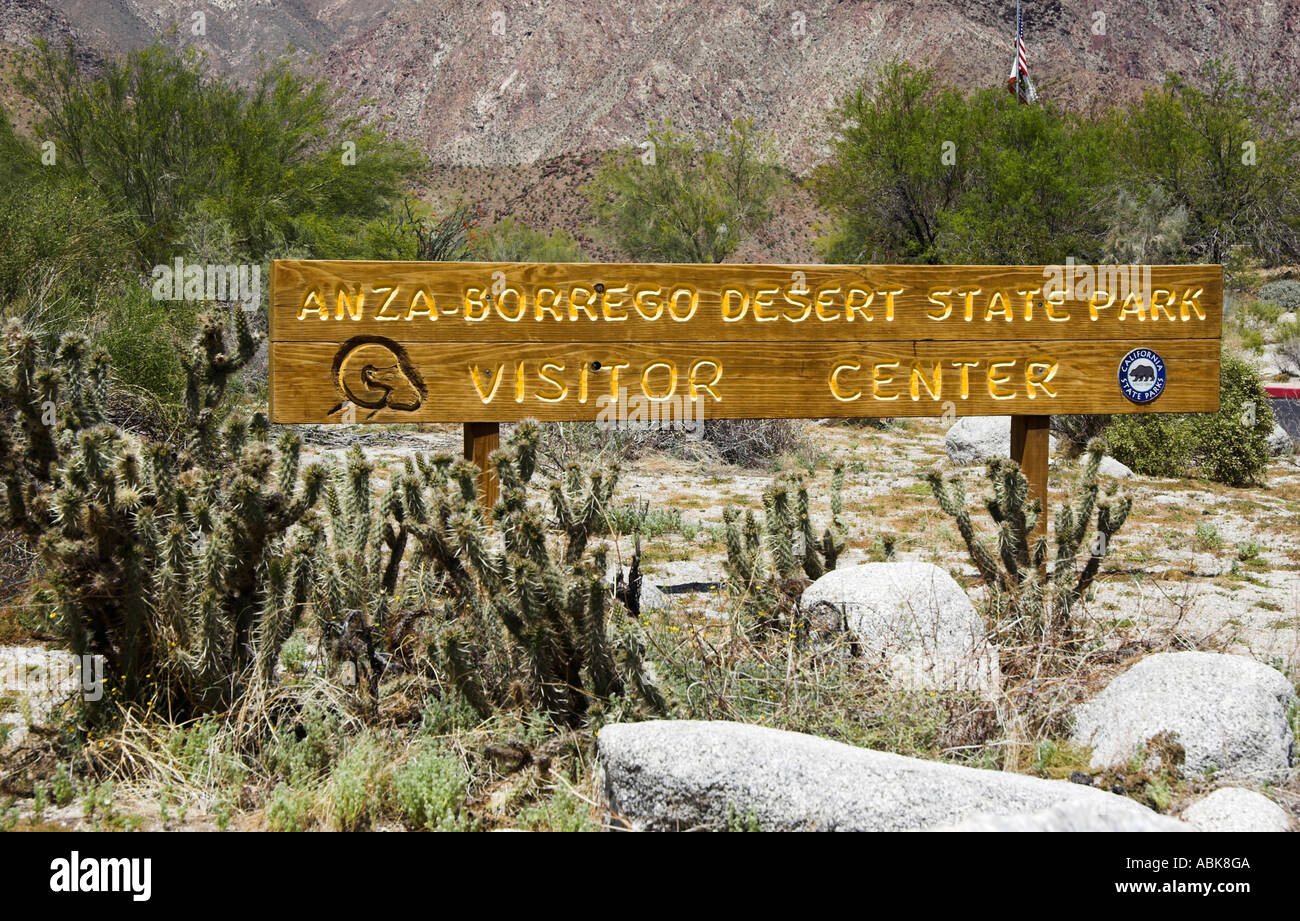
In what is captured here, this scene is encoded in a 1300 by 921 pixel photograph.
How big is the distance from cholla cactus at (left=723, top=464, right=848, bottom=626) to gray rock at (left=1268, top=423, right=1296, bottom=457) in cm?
763

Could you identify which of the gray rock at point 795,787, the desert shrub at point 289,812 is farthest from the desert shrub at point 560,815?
the desert shrub at point 289,812

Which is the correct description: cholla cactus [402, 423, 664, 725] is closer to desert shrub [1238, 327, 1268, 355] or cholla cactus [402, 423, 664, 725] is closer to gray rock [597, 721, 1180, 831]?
gray rock [597, 721, 1180, 831]

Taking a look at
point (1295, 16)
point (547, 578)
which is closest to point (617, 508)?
point (547, 578)

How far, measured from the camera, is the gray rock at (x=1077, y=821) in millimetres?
2238

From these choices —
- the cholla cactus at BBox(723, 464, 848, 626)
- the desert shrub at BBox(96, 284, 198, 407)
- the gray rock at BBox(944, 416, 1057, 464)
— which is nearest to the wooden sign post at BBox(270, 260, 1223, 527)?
the cholla cactus at BBox(723, 464, 848, 626)

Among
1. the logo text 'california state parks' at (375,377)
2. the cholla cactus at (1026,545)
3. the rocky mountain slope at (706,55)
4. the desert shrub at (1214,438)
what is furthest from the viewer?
the rocky mountain slope at (706,55)

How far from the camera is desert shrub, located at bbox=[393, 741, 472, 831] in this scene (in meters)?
2.84

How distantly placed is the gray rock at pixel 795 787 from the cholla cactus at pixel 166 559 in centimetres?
121

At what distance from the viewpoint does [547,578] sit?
10.5 feet

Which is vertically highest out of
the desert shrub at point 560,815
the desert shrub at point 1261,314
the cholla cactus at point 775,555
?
the desert shrub at point 1261,314

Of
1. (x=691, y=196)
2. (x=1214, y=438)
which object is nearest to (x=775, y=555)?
(x=1214, y=438)

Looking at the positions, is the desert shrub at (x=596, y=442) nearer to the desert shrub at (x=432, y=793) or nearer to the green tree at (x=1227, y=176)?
the desert shrub at (x=432, y=793)
